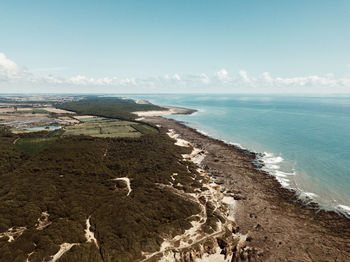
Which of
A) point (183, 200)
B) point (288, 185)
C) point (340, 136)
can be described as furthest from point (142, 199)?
point (340, 136)

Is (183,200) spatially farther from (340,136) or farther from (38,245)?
(340,136)

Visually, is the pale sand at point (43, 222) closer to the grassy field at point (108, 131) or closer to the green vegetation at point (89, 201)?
the green vegetation at point (89, 201)

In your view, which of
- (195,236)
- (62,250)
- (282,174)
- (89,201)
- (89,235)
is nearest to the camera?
(62,250)

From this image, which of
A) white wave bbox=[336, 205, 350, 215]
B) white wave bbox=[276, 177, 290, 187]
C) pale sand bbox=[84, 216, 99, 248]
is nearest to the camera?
pale sand bbox=[84, 216, 99, 248]

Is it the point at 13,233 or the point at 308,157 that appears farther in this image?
the point at 308,157

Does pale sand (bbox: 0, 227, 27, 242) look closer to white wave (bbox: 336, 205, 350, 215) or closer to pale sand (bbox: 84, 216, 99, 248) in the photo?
pale sand (bbox: 84, 216, 99, 248)

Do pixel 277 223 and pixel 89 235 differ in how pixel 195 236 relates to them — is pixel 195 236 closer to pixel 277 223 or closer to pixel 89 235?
pixel 89 235

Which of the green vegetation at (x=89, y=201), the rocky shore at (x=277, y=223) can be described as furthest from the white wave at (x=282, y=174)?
the green vegetation at (x=89, y=201)

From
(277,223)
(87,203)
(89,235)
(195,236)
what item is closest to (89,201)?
(87,203)

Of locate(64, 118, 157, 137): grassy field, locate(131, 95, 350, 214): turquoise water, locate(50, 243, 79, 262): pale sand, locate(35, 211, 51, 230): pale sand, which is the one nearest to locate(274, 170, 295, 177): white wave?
locate(131, 95, 350, 214): turquoise water
